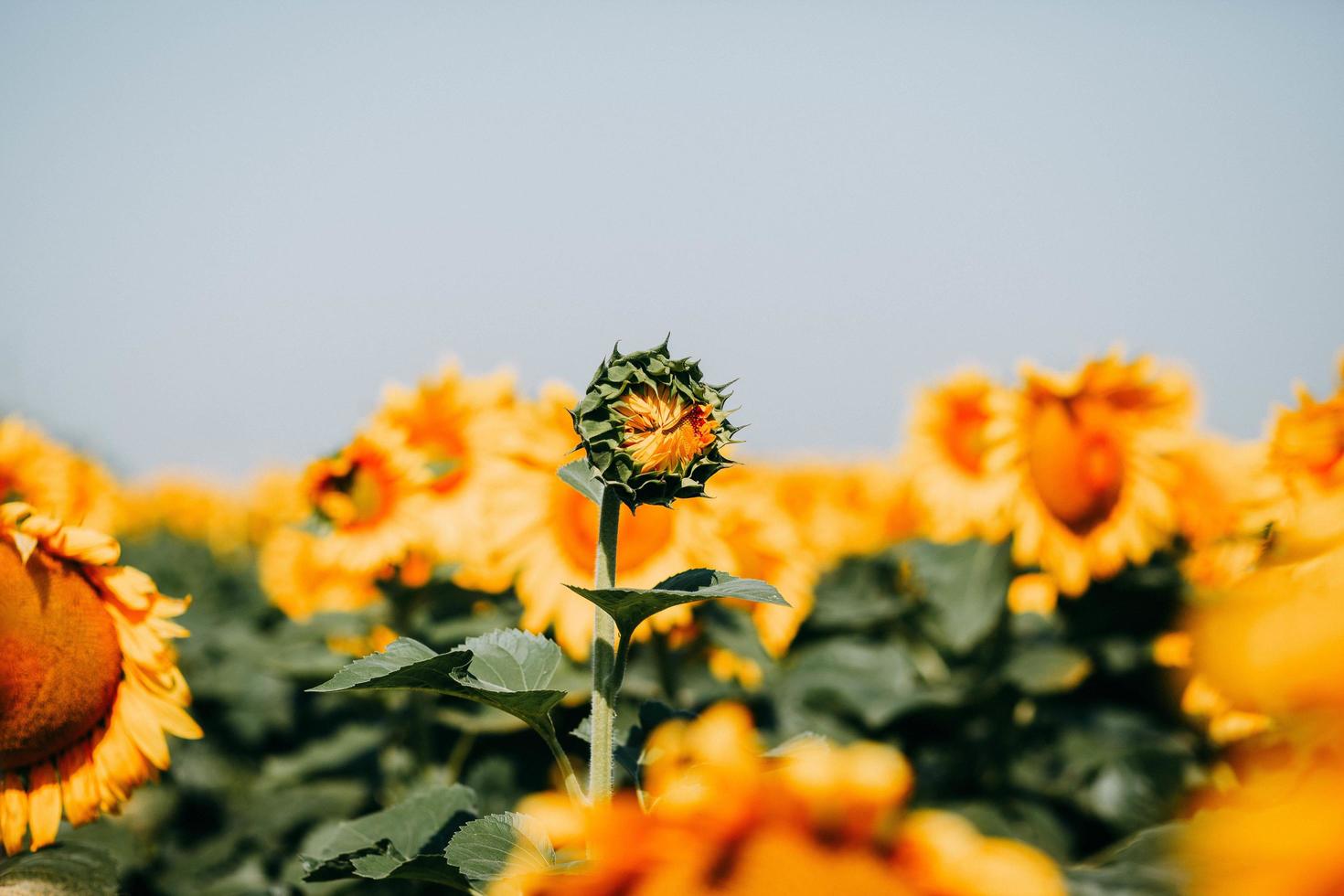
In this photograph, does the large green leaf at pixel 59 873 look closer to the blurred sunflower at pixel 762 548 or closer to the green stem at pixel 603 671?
the green stem at pixel 603 671

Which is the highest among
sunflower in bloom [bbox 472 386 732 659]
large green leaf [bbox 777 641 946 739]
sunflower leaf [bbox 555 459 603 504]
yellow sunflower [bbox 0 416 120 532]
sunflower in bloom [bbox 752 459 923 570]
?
sunflower in bloom [bbox 752 459 923 570]

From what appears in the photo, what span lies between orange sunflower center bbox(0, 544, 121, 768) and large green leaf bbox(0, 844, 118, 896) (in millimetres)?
148

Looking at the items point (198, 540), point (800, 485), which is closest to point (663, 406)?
point (800, 485)

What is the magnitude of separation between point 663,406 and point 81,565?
1.00m

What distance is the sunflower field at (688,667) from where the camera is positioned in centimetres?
74

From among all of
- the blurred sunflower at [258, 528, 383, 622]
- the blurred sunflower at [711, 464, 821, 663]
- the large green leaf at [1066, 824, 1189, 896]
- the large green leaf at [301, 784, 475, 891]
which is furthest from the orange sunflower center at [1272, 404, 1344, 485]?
the blurred sunflower at [258, 528, 383, 622]

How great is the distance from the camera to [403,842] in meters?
1.40

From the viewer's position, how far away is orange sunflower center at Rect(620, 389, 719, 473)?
114cm

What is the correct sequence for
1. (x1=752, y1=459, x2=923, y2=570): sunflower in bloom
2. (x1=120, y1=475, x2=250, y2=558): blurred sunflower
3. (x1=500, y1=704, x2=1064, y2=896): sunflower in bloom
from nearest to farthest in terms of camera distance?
(x1=500, y1=704, x2=1064, y2=896): sunflower in bloom
(x1=752, y1=459, x2=923, y2=570): sunflower in bloom
(x1=120, y1=475, x2=250, y2=558): blurred sunflower

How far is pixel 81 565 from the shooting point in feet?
5.12

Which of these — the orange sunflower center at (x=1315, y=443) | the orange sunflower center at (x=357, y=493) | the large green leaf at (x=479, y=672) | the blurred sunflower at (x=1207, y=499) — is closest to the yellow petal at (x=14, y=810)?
the large green leaf at (x=479, y=672)

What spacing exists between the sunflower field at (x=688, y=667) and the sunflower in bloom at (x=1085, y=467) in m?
0.01

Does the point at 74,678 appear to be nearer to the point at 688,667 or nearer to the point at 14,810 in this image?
the point at 14,810

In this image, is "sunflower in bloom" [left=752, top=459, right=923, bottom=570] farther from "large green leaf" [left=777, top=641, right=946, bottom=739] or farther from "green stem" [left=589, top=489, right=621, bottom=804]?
"green stem" [left=589, top=489, right=621, bottom=804]
